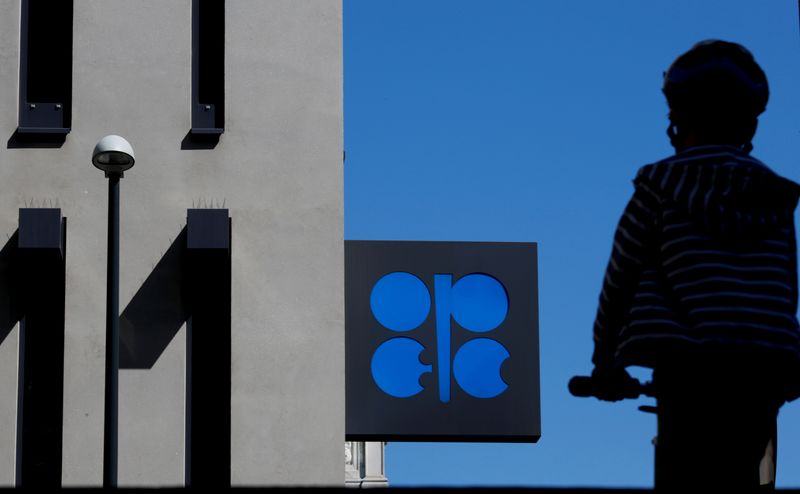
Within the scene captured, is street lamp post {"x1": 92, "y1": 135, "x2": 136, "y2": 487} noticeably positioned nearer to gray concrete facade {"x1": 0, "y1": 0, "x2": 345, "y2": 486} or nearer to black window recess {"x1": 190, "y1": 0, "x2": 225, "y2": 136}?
gray concrete facade {"x1": 0, "y1": 0, "x2": 345, "y2": 486}

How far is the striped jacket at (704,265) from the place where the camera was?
5.18 m

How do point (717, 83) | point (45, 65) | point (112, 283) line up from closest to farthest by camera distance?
point (717, 83) < point (112, 283) < point (45, 65)

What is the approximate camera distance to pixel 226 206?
1596 cm

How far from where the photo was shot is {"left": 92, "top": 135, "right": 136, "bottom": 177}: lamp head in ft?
42.0

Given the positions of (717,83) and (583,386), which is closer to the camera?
Result: (583,386)

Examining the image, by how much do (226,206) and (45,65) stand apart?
2.35m

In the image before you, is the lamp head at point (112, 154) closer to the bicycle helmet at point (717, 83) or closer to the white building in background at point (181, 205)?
the white building in background at point (181, 205)

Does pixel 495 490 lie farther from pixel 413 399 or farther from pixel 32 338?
pixel 413 399

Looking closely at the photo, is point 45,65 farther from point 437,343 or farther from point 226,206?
point 437,343

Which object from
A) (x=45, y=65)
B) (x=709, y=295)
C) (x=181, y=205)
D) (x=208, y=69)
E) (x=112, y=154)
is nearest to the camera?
(x=709, y=295)

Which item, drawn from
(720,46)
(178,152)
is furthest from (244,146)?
(720,46)

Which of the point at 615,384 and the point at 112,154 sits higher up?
the point at 112,154

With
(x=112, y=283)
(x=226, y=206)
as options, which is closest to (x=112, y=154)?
(x=112, y=283)

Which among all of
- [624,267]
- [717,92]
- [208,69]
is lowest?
[624,267]
